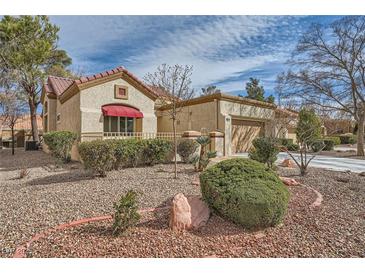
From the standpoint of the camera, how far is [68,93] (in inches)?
607

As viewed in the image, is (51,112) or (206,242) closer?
(206,242)

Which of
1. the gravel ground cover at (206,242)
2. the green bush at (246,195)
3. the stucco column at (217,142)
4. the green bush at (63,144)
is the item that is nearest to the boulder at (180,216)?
the gravel ground cover at (206,242)

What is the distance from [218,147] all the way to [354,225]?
1128cm

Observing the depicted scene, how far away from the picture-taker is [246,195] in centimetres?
408

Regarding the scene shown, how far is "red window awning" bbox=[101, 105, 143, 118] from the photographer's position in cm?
1392

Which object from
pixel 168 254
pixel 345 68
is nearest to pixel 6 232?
pixel 168 254

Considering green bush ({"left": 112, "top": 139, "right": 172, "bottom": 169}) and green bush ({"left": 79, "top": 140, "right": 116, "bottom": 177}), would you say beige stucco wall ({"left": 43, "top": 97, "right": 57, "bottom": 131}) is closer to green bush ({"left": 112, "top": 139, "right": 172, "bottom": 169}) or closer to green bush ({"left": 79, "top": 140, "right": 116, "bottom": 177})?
green bush ({"left": 112, "top": 139, "right": 172, "bottom": 169})

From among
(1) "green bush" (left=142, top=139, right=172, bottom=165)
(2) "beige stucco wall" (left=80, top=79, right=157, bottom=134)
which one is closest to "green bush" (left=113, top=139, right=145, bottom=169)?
(1) "green bush" (left=142, top=139, right=172, bottom=165)

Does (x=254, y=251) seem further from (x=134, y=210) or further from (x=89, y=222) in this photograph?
(x=89, y=222)

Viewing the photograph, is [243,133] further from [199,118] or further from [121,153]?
[121,153]

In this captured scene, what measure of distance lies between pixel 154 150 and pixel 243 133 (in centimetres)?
1089

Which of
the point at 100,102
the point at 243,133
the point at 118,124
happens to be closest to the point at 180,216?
the point at 100,102

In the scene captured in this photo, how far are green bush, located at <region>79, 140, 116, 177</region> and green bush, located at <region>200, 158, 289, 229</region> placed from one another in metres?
5.03

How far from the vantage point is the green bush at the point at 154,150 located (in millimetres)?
10992
